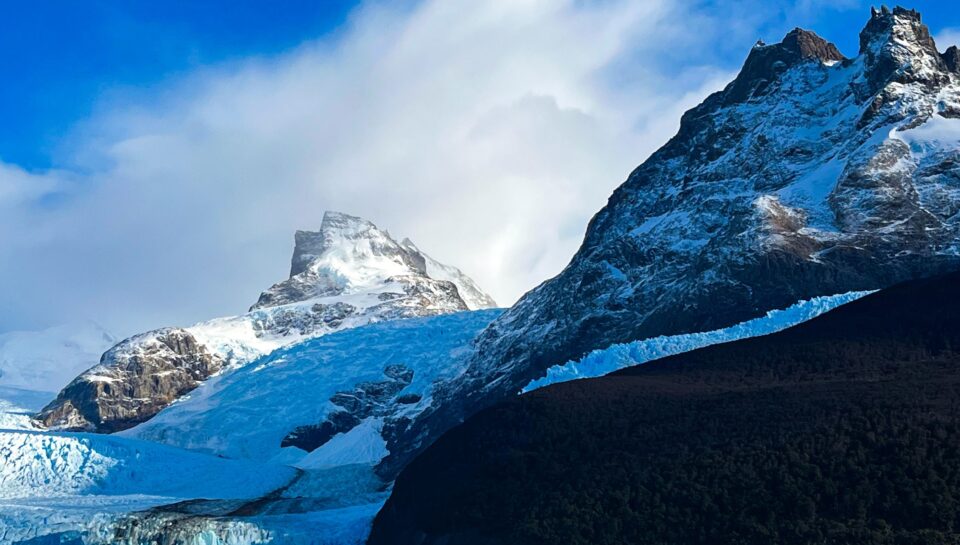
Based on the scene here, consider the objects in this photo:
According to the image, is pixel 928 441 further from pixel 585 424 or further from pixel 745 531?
pixel 585 424

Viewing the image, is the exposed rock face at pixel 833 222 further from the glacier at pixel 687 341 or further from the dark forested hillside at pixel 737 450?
the dark forested hillside at pixel 737 450

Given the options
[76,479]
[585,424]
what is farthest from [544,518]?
[76,479]

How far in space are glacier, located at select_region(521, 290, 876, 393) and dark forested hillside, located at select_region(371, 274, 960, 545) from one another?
19314 mm

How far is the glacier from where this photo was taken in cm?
15200

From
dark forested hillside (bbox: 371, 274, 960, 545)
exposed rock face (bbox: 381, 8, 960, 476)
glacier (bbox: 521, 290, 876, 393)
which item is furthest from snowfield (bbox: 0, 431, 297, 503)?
exposed rock face (bbox: 381, 8, 960, 476)

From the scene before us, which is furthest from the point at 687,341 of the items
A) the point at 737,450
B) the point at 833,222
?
the point at 737,450

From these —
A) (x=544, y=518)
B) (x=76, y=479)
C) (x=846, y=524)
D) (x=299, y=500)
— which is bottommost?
(x=846, y=524)

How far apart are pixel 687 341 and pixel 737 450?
58.2 metres

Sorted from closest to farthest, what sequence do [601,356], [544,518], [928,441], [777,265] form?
[928,441] → [544,518] → [601,356] → [777,265]

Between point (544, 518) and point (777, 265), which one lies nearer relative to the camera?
point (544, 518)

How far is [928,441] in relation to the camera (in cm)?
9075

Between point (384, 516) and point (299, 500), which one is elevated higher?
point (299, 500)

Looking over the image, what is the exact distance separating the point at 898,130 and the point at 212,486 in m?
108

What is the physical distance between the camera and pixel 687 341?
157m
